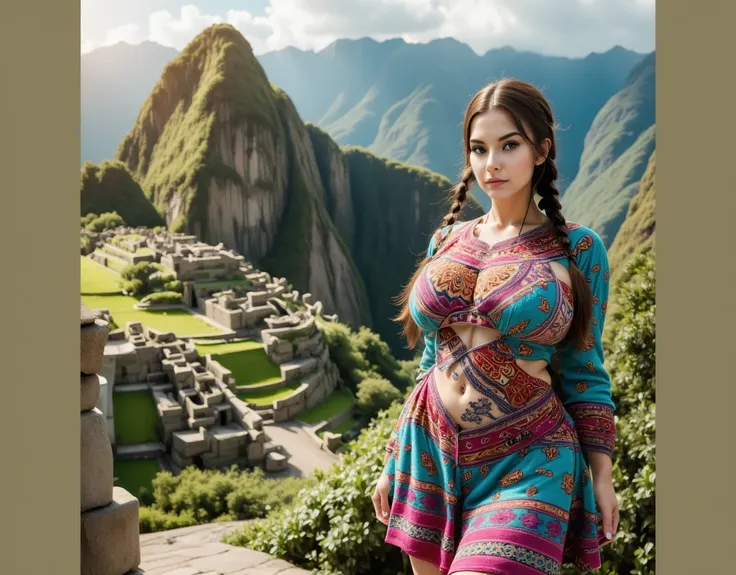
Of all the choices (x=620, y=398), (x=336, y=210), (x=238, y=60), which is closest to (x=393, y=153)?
(x=336, y=210)

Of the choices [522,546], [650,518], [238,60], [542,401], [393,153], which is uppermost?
[238,60]

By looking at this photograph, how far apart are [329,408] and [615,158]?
23.9m

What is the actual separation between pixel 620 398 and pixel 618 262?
1522 centimetres

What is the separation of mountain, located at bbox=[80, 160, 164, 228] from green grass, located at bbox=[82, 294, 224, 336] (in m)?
27.0

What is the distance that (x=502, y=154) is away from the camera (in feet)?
7.72

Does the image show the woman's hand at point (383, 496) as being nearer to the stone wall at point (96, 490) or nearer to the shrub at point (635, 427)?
the stone wall at point (96, 490)

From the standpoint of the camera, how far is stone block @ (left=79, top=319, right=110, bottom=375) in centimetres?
284

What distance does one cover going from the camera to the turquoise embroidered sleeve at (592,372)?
7.65 ft

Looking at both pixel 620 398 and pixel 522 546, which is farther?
pixel 620 398

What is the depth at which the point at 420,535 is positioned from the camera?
2332 millimetres

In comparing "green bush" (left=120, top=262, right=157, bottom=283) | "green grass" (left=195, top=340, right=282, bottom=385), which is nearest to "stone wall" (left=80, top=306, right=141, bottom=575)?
"green grass" (left=195, top=340, right=282, bottom=385)

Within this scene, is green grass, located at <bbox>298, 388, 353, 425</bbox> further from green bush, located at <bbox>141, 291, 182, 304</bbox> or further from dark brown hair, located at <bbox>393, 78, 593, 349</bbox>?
dark brown hair, located at <bbox>393, 78, 593, 349</bbox>

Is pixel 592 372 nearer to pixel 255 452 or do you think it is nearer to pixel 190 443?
pixel 190 443

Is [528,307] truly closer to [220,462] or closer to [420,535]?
[420,535]
